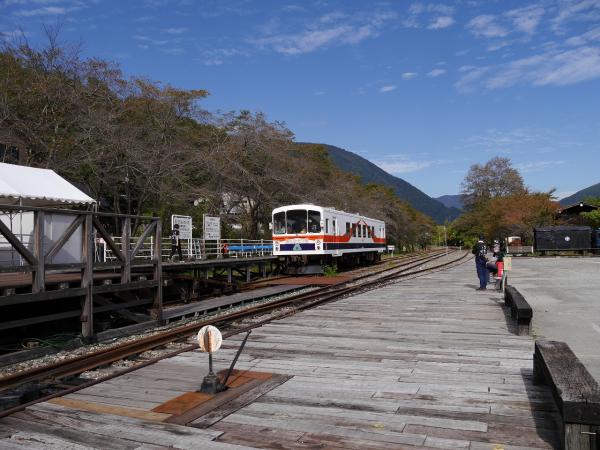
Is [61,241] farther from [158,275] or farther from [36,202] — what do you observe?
[36,202]

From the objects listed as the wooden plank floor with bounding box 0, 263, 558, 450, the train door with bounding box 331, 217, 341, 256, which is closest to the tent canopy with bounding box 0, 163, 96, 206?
the wooden plank floor with bounding box 0, 263, 558, 450

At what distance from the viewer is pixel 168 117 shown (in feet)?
91.4

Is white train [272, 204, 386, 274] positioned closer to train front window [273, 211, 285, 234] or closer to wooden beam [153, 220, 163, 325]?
train front window [273, 211, 285, 234]

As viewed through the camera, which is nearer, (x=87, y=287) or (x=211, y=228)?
(x=87, y=287)

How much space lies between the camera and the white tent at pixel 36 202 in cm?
1102

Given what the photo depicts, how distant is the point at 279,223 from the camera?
23766 millimetres

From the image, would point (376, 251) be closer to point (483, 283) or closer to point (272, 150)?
point (272, 150)

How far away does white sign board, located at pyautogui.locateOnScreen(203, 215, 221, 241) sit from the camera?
75.1 ft

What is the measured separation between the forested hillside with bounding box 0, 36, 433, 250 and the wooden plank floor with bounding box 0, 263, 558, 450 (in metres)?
16.9

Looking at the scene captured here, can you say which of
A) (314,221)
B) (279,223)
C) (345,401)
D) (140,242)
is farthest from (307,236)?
(345,401)

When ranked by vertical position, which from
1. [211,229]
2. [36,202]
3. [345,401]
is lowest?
[345,401]

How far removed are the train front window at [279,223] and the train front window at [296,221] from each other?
0.25 metres

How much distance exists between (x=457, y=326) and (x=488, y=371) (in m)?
3.03

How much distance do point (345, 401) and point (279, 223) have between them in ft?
63.2
